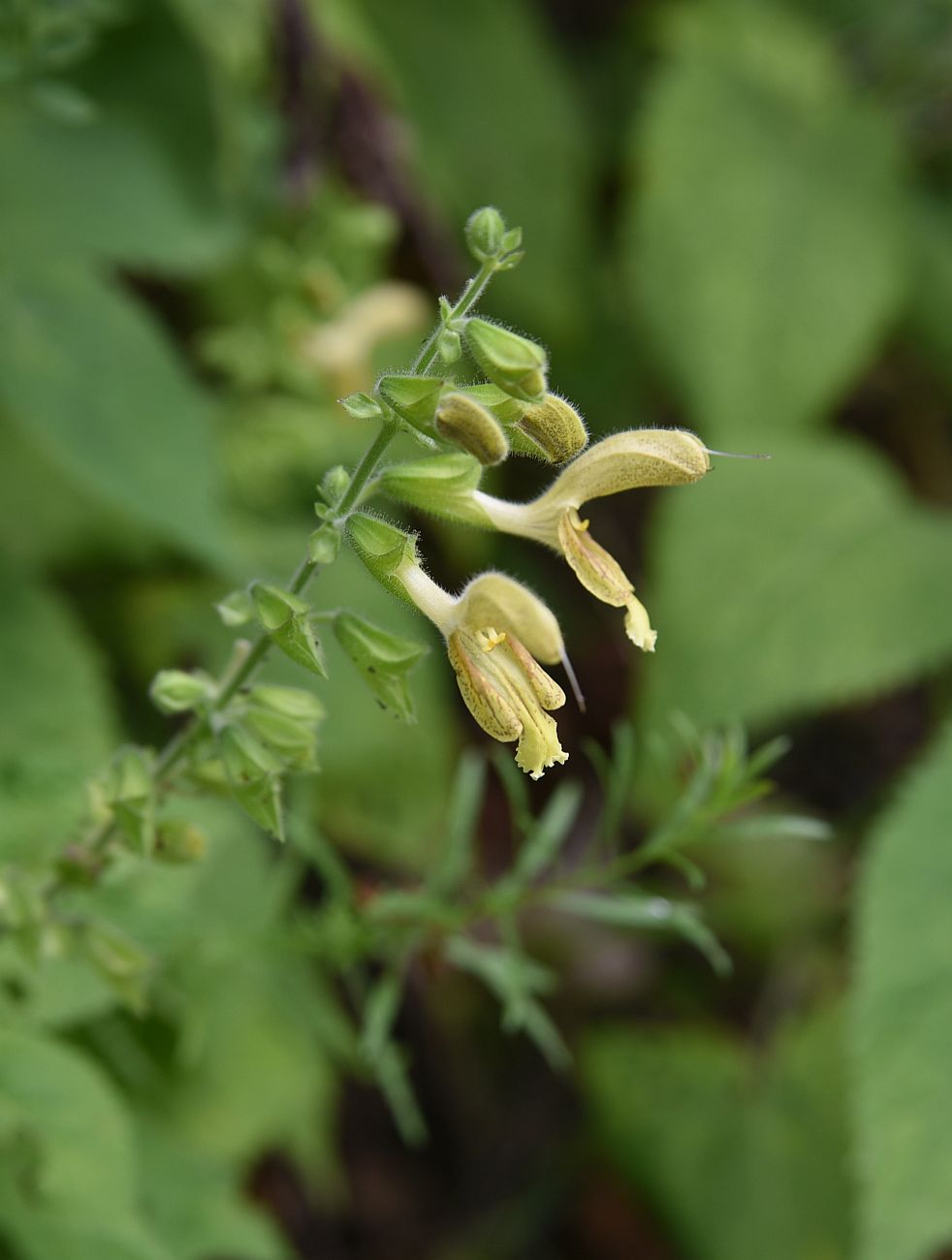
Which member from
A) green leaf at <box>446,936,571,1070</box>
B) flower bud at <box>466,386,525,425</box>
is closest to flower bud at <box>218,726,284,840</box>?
flower bud at <box>466,386,525,425</box>

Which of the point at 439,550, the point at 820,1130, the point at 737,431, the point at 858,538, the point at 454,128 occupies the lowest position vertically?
the point at 820,1130

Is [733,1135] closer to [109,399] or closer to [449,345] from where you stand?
→ [109,399]

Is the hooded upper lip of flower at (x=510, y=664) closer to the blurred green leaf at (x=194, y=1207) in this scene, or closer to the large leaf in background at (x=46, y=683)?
the large leaf in background at (x=46, y=683)

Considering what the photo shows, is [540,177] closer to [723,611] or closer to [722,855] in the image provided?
[723,611]

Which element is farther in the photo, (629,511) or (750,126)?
(629,511)

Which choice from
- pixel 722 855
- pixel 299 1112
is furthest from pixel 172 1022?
pixel 722 855

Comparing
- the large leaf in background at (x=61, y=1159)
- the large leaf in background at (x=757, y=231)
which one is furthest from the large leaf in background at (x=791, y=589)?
the large leaf in background at (x=61, y=1159)
